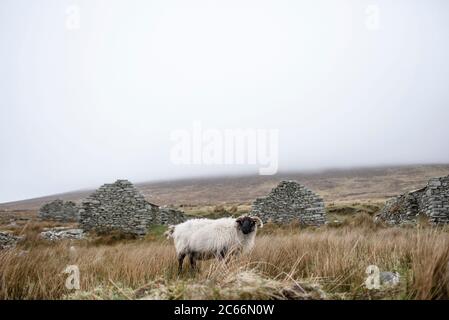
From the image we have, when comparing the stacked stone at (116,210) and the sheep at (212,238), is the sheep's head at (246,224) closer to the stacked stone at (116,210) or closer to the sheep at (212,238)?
the sheep at (212,238)

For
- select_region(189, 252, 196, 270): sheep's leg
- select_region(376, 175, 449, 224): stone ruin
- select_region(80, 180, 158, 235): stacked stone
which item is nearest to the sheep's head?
select_region(189, 252, 196, 270): sheep's leg

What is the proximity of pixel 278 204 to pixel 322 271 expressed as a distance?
50.8 ft

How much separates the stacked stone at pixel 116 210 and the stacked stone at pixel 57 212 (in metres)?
15.9

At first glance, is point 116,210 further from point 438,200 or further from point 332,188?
point 332,188

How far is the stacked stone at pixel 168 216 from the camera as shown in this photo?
67.1 feet

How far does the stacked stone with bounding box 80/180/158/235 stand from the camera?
692 inches

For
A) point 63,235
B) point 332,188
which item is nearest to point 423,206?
point 63,235

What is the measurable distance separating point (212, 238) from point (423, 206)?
12.9 m

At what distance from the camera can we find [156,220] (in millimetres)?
20359

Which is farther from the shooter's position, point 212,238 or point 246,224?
point 246,224

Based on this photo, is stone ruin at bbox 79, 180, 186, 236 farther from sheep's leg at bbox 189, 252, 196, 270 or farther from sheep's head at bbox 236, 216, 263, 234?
sheep's head at bbox 236, 216, 263, 234

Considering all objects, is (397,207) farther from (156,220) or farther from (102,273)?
(102,273)

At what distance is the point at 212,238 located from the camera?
542 cm
